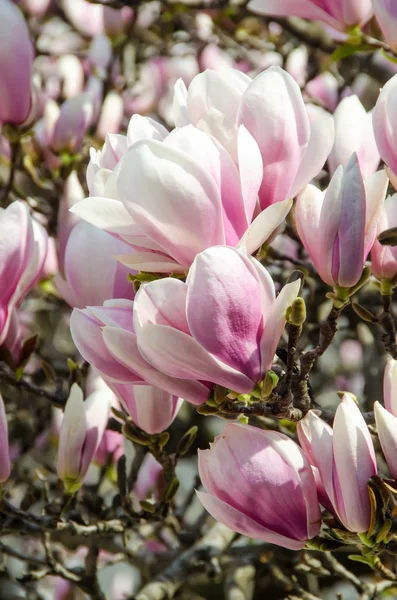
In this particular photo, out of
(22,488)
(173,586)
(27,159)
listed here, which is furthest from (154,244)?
(22,488)

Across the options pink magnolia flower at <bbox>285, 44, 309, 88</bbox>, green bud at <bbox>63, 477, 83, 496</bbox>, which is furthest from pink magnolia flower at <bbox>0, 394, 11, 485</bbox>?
pink magnolia flower at <bbox>285, 44, 309, 88</bbox>

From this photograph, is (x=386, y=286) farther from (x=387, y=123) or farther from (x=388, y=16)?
(x=388, y=16)

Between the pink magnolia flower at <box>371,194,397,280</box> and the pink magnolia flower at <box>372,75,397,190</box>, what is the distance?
63 mm

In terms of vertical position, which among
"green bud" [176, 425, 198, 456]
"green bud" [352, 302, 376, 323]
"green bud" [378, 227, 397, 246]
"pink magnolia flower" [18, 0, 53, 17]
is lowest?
"pink magnolia flower" [18, 0, 53, 17]

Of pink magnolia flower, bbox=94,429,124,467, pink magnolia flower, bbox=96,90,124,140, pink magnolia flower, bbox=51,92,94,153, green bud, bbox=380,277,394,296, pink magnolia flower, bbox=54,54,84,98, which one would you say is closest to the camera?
green bud, bbox=380,277,394,296

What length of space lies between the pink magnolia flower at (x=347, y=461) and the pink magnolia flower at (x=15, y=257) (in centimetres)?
36

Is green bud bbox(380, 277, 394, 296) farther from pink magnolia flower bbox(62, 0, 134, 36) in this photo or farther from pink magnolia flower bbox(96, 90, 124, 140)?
pink magnolia flower bbox(62, 0, 134, 36)

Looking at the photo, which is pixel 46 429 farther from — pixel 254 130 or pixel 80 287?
pixel 254 130

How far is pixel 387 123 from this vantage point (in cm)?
75

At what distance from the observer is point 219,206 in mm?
675

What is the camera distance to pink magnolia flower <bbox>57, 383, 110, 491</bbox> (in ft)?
3.40

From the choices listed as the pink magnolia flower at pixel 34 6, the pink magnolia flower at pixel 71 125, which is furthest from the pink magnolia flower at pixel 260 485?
the pink magnolia flower at pixel 34 6

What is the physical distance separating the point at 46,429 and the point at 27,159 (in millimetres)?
717

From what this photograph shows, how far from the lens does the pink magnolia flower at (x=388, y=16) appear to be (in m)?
0.88
